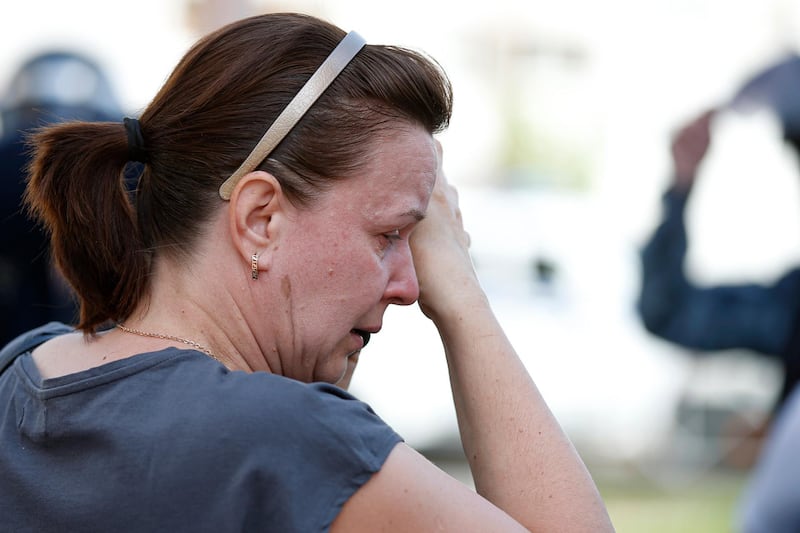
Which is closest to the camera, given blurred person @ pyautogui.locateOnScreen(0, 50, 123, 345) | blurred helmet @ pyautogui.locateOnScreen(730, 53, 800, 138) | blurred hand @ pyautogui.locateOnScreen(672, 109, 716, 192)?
blurred person @ pyautogui.locateOnScreen(0, 50, 123, 345)

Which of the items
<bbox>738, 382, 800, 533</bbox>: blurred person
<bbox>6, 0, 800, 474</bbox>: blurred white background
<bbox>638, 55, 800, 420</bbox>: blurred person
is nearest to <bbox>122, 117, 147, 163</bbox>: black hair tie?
<bbox>738, 382, 800, 533</bbox>: blurred person

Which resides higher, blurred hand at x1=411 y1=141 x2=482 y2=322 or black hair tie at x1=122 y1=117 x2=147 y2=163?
black hair tie at x1=122 y1=117 x2=147 y2=163

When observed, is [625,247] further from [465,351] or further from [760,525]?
[465,351]

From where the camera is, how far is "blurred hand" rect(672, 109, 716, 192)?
4227mm

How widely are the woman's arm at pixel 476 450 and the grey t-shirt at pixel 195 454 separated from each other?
0.20 ft

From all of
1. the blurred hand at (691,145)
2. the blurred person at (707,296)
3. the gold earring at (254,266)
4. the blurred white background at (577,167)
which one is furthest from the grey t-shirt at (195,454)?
the blurred white background at (577,167)

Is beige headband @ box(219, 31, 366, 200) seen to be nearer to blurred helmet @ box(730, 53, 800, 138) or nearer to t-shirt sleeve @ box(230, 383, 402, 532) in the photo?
t-shirt sleeve @ box(230, 383, 402, 532)

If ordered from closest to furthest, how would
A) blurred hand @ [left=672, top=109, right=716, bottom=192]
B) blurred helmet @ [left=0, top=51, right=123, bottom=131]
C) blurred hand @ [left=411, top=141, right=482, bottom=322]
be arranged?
blurred hand @ [left=411, top=141, right=482, bottom=322]
blurred hand @ [left=672, top=109, right=716, bottom=192]
blurred helmet @ [left=0, top=51, right=123, bottom=131]

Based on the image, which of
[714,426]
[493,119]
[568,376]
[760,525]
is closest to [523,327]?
[568,376]

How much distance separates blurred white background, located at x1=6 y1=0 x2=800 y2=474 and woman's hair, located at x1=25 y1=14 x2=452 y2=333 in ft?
15.7

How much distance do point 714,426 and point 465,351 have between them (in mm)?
6807

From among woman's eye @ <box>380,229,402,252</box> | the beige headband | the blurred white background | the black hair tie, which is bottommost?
the blurred white background

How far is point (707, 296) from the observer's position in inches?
174

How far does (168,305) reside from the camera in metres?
1.75
